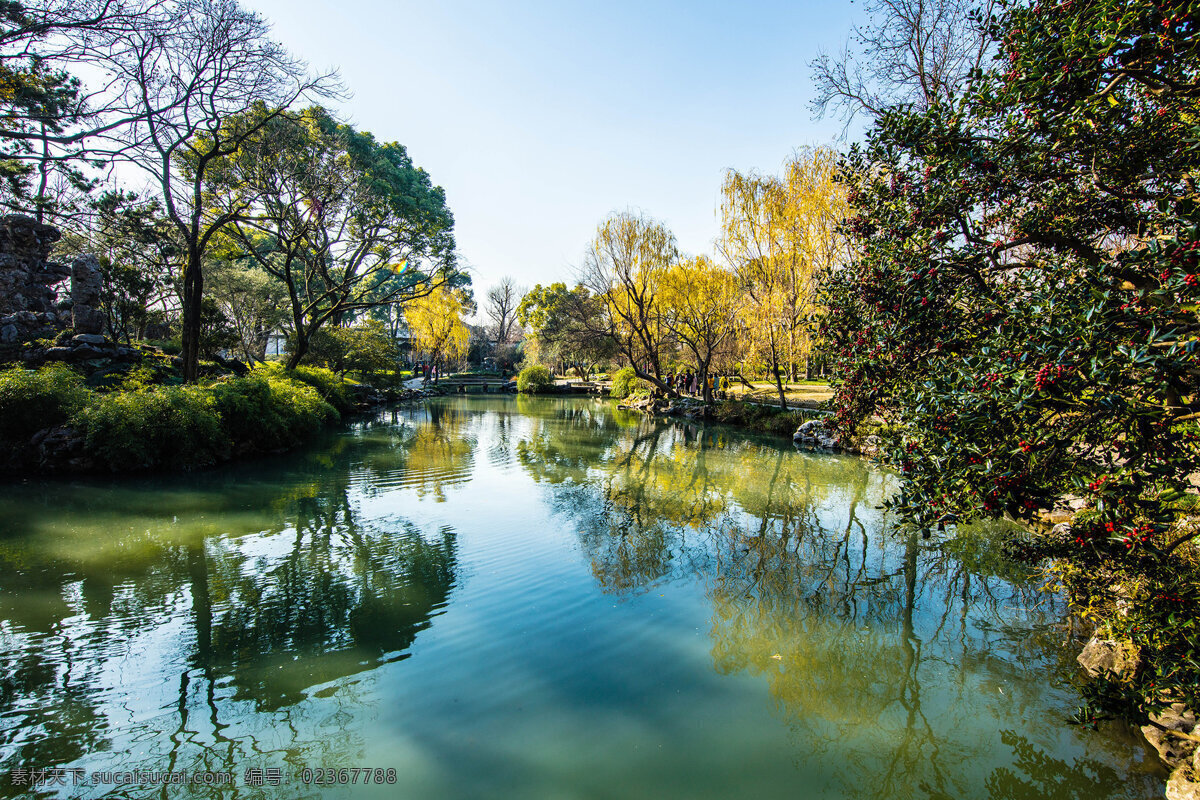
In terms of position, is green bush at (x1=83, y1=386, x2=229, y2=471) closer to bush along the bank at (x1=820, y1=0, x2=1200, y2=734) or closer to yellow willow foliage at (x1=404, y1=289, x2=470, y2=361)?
bush along the bank at (x1=820, y1=0, x2=1200, y2=734)

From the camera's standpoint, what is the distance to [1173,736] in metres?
2.97

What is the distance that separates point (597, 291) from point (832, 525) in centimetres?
1740

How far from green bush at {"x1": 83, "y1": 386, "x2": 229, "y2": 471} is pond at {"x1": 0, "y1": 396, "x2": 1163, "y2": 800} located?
948 millimetres

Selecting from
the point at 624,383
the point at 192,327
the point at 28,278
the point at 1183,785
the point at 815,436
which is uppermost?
the point at 28,278

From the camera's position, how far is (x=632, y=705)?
3541 millimetres

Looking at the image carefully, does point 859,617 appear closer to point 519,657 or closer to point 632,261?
point 519,657

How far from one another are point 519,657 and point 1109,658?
429 cm

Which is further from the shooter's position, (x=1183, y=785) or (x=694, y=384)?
(x=694, y=384)

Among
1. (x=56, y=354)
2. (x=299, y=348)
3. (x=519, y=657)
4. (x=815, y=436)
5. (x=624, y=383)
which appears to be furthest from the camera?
(x=624, y=383)

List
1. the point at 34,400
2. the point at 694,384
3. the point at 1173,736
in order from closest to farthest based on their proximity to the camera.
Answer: the point at 1173,736 → the point at 34,400 → the point at 694,384

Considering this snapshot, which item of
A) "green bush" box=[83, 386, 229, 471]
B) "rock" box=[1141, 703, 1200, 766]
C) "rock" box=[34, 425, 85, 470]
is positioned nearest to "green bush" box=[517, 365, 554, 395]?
"green bush" box=[83, 386, 229, 471]

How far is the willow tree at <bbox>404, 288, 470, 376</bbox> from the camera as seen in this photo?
115ft

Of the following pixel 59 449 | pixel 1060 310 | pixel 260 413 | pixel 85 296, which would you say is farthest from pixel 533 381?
pixel 1060 310

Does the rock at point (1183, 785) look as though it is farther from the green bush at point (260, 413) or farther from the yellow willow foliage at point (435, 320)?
the yellow willow foliage at point (435, 320)
